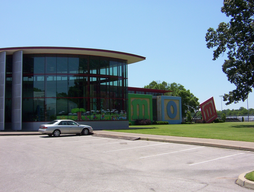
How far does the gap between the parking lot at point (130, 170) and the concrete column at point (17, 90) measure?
2112 centimetres

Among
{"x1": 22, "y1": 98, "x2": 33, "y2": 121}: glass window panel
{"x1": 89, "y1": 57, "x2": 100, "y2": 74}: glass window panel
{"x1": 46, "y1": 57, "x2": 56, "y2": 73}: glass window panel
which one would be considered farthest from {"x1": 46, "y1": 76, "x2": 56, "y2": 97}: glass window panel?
{"x1": 89, "y1": 57, "x2": 100, "y2": 74}: glass window panel

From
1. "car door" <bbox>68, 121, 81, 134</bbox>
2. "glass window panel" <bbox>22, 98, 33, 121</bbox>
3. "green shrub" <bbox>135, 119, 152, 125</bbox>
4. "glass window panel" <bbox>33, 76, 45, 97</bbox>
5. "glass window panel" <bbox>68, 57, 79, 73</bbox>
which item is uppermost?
"glass window panel" <bbox>68, 57, 79, 73</bbox>

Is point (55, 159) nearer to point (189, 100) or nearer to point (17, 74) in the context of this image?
point (17, 74)

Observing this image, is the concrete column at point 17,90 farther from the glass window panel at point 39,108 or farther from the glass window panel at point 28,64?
the glass window panel at point 39,108

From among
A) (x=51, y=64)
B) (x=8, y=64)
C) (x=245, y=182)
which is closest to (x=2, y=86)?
(x=8, y=64)

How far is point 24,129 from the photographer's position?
108ft

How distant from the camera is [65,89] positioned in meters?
33.3

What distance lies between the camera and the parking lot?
270 inches

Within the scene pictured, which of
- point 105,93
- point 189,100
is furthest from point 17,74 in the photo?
point 189,100

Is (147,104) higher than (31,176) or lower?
higher

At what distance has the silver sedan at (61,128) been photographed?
74.1 ft

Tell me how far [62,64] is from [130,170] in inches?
1066

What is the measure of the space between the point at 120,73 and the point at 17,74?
1324 cm

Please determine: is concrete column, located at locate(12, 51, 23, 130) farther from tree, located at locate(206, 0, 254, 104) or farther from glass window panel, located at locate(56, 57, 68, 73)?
tree, located at locate(206, 0, 254, 104)
